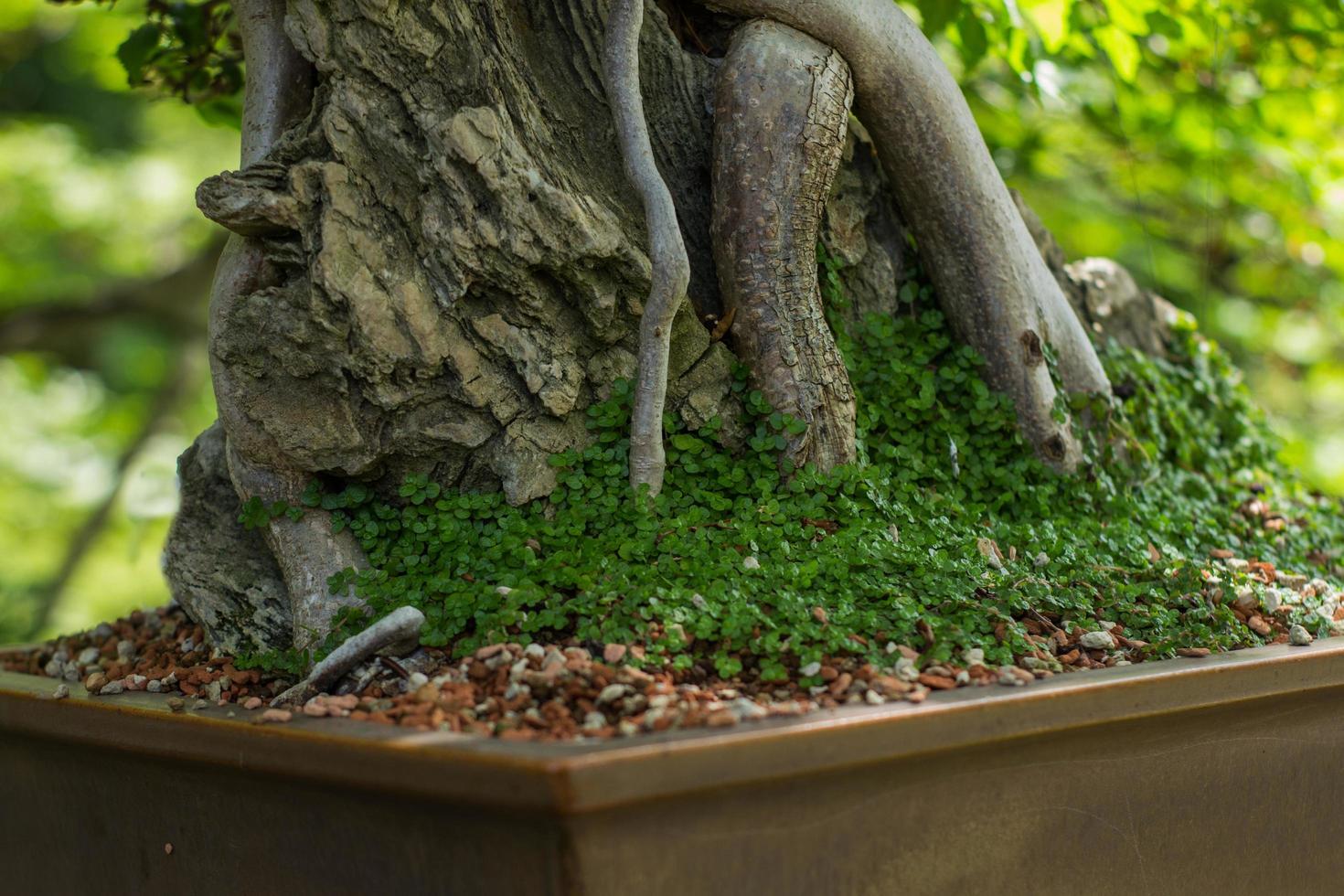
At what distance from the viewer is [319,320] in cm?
223

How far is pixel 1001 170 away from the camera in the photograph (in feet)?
13.9

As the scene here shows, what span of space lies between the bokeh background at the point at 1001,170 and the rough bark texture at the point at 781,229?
1.00 meters

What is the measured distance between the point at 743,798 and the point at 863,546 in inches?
32.0

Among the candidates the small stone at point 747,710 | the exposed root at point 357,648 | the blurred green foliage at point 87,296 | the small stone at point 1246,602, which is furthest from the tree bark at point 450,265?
the blurred green foliage at point 87,296

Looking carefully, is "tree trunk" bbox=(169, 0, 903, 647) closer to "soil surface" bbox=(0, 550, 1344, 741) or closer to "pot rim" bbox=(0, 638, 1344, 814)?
"soil surface" bbox=(0, 550, 1344, 741)

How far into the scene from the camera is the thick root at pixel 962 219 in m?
2.85

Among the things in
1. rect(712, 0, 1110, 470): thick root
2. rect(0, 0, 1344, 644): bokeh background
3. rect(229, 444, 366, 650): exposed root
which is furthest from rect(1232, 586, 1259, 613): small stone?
rect(229, 444, 366, 650): exposed root

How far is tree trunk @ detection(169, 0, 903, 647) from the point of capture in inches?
89.0

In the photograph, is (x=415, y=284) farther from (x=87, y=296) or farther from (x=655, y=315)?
(x=87, y=296)

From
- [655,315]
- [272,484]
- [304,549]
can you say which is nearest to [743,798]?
[655,315]

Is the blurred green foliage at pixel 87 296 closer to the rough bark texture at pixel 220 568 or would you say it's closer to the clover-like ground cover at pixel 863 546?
the rough bark texture at pixel 220 568

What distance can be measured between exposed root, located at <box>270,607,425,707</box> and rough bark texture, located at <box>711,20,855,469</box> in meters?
0.93

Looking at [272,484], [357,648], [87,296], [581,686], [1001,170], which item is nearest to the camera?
[581,686]

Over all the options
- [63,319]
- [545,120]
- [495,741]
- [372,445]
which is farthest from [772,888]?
[63,319]
